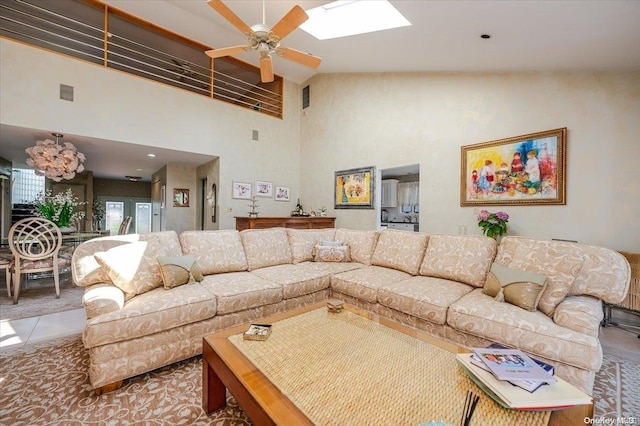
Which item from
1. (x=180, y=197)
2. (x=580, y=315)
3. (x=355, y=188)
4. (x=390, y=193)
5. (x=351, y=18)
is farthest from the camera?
(x=390, y=193)

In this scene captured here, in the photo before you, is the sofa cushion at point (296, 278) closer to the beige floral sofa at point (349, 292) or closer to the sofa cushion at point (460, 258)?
the beige floral sofa at point (349, 292)

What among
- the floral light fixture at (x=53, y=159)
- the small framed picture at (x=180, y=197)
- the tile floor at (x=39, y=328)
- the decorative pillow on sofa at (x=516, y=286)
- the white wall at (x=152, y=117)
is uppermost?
the white wall at (x=152, y=117)

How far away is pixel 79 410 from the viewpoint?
5.33 ft

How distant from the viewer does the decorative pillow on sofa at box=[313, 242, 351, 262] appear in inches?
141

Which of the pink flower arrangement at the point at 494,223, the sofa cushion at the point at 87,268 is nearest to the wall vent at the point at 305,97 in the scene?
the pink flower arrangement at the point at 494,223

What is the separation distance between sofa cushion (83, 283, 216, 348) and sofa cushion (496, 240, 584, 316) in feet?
8.43

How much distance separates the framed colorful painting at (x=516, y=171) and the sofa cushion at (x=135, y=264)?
4.04 m

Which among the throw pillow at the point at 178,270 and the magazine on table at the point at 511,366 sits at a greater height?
the throw pillow at the point at 178,270

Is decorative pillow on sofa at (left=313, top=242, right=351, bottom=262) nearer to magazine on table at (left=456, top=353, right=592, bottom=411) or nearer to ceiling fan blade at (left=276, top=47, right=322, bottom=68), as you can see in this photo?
ceiling fan blade at (left=276, top=47, right=322, bottom=68)

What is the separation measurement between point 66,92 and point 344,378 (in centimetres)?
528

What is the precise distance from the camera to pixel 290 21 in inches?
96.9

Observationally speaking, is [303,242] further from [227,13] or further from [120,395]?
[227,13]

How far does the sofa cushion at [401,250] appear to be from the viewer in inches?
121

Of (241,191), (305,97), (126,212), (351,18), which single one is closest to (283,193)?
(241,191)
